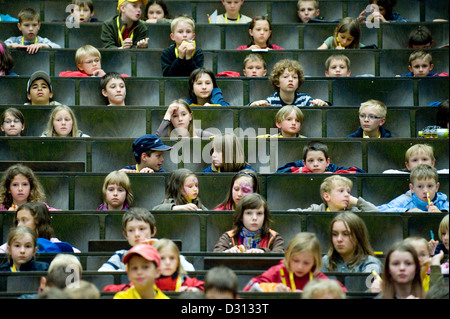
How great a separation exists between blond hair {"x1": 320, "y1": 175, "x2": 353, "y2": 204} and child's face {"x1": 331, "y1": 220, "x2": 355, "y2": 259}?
0.48 meters

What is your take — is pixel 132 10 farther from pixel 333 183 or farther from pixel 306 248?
pixel 306 248

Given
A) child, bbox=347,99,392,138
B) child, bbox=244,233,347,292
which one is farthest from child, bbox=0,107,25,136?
child, bbox=244,233,347,292

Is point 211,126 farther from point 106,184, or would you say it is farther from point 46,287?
point 46,287

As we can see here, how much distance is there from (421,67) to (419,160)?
4.07 feet

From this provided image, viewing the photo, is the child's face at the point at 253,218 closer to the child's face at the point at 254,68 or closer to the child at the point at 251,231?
the child at the point at 251,231

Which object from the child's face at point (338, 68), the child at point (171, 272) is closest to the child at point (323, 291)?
the child at point (171, 272)

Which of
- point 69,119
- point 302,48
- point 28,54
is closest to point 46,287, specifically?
point 69,119

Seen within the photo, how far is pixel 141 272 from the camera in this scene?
351cm

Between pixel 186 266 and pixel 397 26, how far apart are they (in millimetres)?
3259

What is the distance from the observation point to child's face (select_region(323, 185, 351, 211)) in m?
4.60

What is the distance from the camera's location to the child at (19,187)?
185 inches

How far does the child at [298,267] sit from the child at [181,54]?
98.2 inches

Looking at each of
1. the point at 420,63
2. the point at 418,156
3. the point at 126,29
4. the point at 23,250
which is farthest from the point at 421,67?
the point at 23,250

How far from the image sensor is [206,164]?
205 inches
